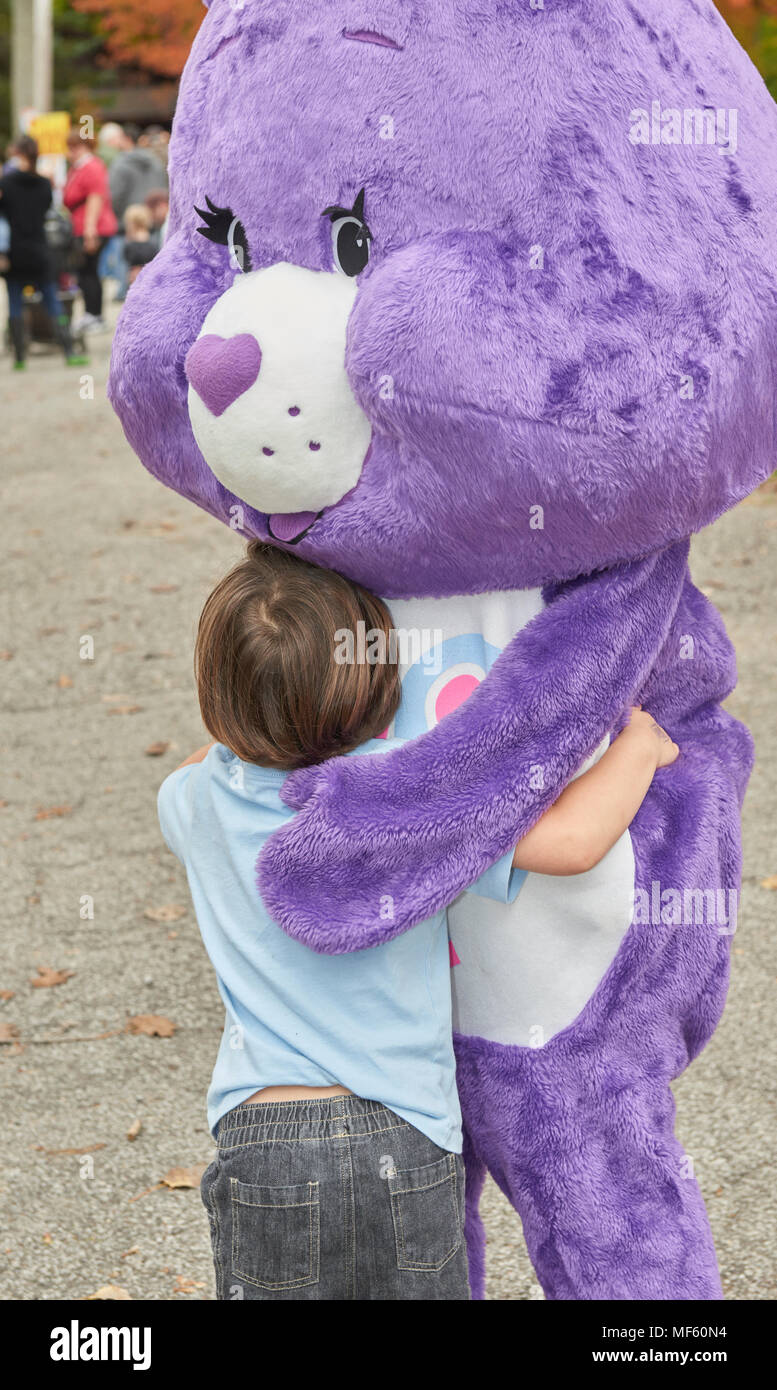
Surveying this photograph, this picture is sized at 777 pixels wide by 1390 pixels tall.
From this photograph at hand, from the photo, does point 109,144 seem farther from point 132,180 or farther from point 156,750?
point 156,750

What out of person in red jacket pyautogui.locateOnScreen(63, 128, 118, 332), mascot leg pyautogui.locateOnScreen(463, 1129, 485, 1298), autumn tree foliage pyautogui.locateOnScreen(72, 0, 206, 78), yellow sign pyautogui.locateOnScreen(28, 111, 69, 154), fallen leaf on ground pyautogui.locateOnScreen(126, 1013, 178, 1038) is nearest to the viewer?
mascot leg pyautogui.locateOnScreen(463, 1129, 485, 1298)

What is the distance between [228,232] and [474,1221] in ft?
5.54

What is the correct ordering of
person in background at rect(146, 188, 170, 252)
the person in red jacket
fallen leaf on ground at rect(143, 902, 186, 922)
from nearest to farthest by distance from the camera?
fallen leaf on ground at rect(143, 902, 186, 922) → the person in red jacket → person in background at rect(146, 188, 170, 252)

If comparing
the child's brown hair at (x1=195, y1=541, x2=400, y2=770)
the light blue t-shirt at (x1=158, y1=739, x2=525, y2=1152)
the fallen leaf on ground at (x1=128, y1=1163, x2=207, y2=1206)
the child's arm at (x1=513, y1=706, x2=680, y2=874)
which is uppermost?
the child's brown hair at (x1=195, y1=541, x2=400, y2=770)

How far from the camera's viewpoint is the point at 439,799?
6.67ft

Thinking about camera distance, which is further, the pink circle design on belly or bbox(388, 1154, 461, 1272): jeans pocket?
the pink circle design on belly

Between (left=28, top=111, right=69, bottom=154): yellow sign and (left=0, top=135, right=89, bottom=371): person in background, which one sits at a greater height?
(left=0, top=135, right=89, bottom=371): person in background

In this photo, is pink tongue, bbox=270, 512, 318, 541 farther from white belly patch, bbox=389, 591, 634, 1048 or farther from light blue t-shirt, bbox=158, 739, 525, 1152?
light blue t-shirt, bbox=158, 739, 525, 1152

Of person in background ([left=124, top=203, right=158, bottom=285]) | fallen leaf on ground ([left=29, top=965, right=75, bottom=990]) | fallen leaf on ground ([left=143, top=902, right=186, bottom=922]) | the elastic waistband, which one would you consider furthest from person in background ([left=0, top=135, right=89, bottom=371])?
the elastic waistband

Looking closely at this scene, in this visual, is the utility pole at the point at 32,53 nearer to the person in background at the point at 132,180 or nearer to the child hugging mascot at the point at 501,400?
the person in background at the point at 132,180

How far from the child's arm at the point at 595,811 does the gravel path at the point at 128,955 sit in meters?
1.47

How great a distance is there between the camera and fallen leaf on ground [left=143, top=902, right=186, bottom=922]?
193 inches

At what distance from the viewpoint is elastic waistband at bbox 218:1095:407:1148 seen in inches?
79.4

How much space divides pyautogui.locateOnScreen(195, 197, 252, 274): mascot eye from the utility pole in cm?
2806
